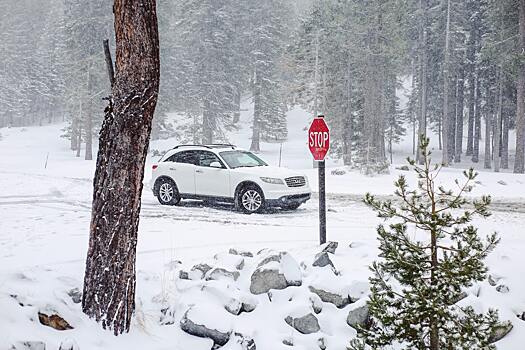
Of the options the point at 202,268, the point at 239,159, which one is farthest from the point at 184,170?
the point at 202,268

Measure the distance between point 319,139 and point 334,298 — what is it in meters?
2.79

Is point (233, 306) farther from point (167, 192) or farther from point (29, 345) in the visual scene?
point (167, 192)

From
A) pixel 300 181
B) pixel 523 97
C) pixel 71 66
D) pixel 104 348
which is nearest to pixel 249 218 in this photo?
pixel 300 181

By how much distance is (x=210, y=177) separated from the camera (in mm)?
14070

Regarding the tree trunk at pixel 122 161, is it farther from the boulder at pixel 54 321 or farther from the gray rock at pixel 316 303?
the gray rock at pixel 316 303

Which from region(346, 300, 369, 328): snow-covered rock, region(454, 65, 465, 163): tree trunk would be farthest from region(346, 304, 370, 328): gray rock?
region(454, 65, 465, 163): tree trunk

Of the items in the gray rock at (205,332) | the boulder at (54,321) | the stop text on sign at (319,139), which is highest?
the stop text on sign at (319,139)

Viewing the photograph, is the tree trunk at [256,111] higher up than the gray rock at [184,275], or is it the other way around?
the tree trunk at [256,111]

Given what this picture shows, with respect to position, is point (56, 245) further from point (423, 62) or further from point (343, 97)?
point (423, 62)

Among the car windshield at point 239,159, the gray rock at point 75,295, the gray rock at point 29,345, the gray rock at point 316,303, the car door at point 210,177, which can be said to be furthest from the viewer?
the car windshield at point 239,159

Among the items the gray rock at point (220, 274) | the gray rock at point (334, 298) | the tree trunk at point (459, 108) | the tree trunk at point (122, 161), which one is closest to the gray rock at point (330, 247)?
the gray rock at point (334, 298)

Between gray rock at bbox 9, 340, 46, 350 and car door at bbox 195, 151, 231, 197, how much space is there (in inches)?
350

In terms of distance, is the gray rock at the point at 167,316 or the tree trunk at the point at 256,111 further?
the tree trunk at the point at 256,111

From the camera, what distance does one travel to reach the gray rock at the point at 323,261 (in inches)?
286
